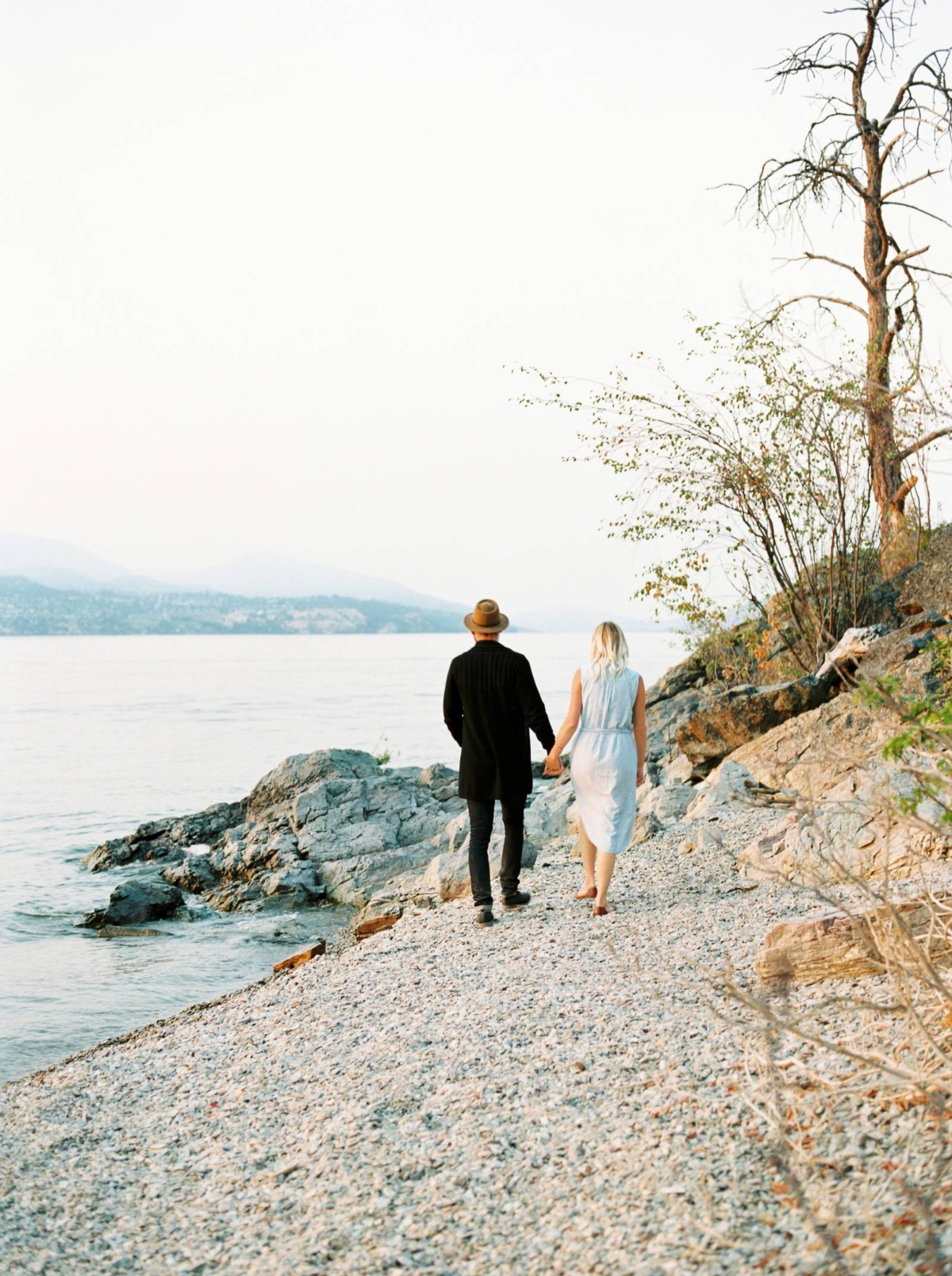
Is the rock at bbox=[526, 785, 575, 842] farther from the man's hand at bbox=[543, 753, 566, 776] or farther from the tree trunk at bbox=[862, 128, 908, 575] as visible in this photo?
the tree trunk at bbox=[862, 128, 908, 575]

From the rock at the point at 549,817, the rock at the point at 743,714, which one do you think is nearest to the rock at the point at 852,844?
the rock at the point at 743,714

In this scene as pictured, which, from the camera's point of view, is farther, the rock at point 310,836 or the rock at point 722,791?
the rock at point 310,836

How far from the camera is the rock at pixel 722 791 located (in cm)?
1110

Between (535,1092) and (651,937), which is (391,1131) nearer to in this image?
(535,1092)

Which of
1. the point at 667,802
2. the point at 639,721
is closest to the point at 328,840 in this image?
the point at 667,802

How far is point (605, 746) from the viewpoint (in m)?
8.27

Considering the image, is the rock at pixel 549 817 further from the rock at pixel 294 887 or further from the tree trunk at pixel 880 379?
the tree trunk at pixel 880 379

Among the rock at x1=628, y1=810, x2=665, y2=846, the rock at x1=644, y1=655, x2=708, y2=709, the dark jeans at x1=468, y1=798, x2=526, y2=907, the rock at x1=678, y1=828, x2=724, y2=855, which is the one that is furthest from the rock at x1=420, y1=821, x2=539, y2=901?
the rock at x1=644, y1=655, x2=708, y2=709

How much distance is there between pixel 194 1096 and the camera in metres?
5.79

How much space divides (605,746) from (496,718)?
2.81ft

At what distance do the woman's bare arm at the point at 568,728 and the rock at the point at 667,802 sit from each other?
10.8ft

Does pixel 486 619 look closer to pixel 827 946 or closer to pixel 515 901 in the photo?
pixel 515 901

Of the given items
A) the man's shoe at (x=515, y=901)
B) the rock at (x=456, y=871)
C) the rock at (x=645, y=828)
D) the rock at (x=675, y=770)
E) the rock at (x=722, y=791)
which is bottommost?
the rock at (x=456, y=871)

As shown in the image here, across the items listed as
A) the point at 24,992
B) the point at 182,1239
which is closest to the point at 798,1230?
the point at 182,1239
